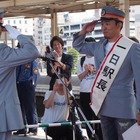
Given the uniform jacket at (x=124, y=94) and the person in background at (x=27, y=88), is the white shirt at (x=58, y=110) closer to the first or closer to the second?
the person in background at (x=27, y=88)

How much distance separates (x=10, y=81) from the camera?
10.5 feet

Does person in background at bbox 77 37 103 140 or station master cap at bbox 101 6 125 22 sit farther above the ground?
station master cap at bbox 101 6 125 22

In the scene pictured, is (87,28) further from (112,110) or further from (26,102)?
(26,102)

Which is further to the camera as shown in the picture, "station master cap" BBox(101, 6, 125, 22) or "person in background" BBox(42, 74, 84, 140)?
"person in background" BBox(42, 74, 84, 140)

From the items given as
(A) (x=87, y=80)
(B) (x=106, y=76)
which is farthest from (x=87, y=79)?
(B) (x=106, y=76)

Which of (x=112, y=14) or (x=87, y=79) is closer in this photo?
(x=112, y=14)

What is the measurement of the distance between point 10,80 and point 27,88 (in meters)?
3.64

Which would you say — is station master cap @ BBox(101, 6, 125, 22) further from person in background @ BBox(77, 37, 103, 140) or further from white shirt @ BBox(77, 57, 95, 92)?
white shirt @ BBox(77, 57, 95, 92)

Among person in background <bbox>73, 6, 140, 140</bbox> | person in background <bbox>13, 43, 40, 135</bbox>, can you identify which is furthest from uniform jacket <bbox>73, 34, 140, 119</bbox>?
person in background <bbox>13, 43, 40, 135</bbox>

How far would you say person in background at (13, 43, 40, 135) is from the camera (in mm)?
6652

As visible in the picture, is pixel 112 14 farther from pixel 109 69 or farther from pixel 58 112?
pixel 58 112

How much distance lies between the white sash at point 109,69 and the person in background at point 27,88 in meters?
3.22

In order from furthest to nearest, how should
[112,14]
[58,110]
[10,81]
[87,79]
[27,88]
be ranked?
1. [27,88]
2. [87,79]
3. [58,110]
4. [112,14]
5. [10,81]

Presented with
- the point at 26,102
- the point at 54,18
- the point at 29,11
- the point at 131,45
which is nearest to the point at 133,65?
the point at 131,45
